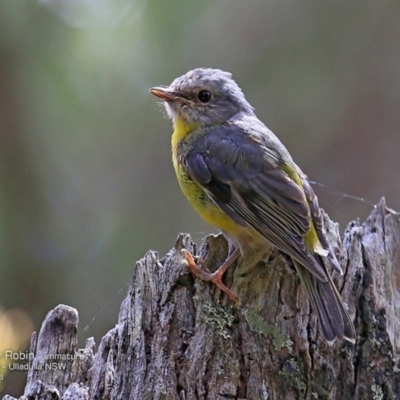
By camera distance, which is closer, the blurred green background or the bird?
the bird

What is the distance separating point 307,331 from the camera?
3.37m

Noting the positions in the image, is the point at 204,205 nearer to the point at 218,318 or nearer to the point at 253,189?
the point at 253,189

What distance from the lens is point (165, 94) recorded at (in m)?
4.53

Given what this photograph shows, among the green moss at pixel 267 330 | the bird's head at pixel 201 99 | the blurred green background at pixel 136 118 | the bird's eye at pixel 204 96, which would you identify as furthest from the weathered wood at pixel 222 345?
the blurred green background at pixel 136 118

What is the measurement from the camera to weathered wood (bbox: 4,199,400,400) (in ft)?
10.3

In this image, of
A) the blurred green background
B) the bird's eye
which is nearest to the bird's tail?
the bird's eye

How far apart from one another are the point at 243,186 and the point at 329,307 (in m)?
0.94

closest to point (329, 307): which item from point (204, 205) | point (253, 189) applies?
point (253, 189)

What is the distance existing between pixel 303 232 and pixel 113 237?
2.38 meters

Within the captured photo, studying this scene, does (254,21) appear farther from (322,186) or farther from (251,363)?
(251,363)

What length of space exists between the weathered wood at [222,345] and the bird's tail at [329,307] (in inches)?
2.8

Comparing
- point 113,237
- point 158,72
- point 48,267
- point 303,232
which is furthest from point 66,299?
point 303,232

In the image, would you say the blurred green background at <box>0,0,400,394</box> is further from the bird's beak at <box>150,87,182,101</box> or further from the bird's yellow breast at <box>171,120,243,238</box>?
the bird's yellow breast at <box>171,120,243,238</box>

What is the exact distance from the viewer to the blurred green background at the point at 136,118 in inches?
215
